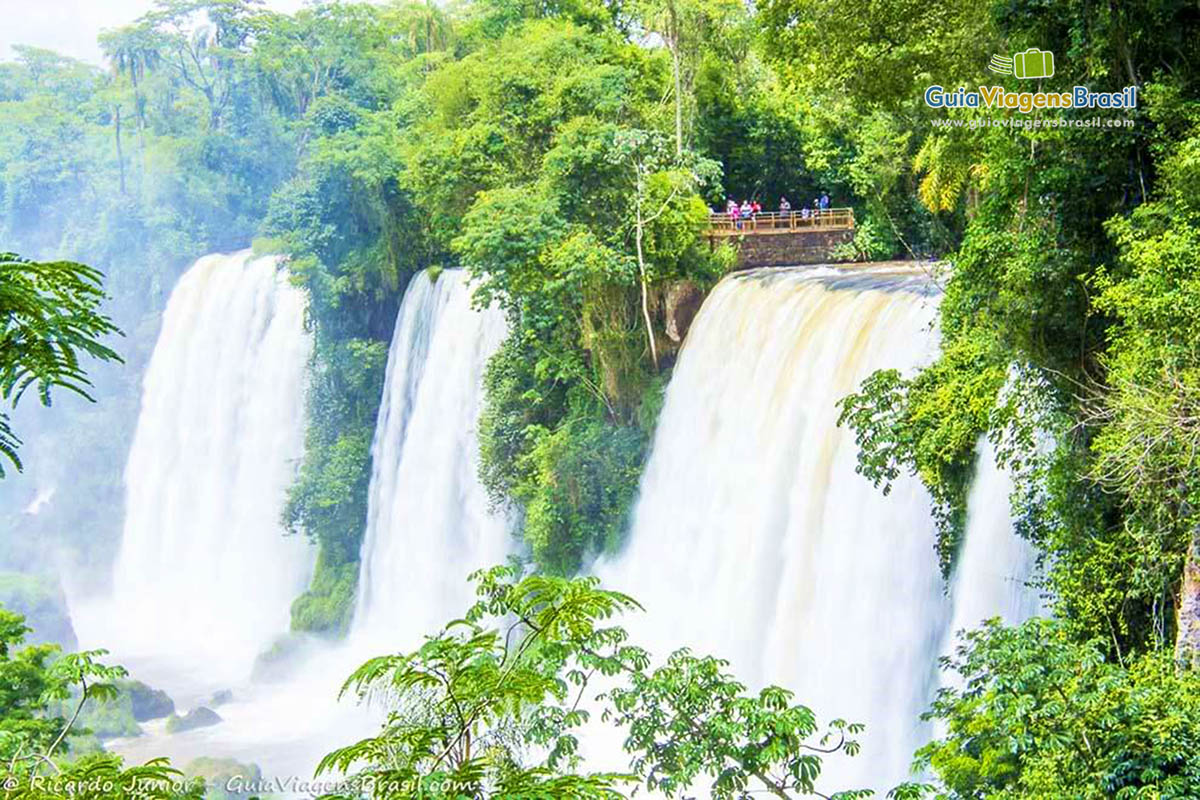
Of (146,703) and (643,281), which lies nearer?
(643,281)

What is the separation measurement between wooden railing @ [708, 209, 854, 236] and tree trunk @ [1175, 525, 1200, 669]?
10.7 metres

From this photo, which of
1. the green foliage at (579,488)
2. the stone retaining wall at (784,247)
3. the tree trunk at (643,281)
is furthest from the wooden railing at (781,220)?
the green foliage at (579,488)

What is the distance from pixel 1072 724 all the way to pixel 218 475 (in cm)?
2229

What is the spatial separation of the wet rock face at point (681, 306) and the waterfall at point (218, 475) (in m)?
9.72

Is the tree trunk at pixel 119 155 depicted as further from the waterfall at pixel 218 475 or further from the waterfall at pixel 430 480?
the waterfall at pixel 430 480

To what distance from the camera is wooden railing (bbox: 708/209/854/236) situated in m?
17.6

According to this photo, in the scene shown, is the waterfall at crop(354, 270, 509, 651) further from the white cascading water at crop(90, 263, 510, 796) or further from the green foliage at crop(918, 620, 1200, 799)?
the green foliage at crop(918, 620, 1200, 799)

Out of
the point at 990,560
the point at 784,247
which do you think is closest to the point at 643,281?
the point at 784,247

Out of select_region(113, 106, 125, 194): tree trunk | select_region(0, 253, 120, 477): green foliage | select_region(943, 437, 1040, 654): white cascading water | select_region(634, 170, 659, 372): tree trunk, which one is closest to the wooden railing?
select_region(634, 170, 659, 372): tree trunk

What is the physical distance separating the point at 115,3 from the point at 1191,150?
135 ft

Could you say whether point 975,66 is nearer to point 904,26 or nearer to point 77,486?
point 904,26

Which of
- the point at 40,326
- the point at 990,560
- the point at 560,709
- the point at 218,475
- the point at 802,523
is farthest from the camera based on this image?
the point at 218,475

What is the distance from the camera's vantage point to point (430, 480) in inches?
811

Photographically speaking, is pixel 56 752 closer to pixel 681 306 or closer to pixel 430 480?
pixel 681 306
